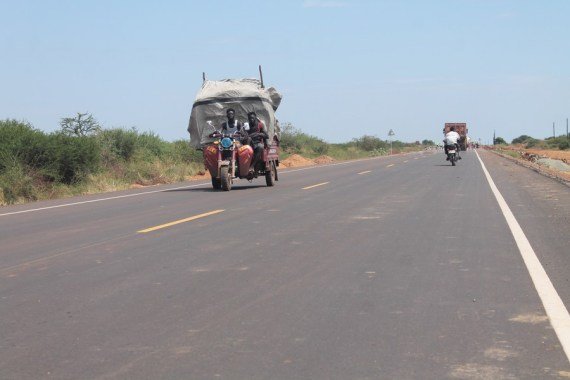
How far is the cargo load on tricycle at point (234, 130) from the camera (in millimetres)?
20531

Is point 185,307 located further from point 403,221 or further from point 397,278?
point 403,221

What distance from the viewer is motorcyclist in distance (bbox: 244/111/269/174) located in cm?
2111

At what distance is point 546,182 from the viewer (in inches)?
951

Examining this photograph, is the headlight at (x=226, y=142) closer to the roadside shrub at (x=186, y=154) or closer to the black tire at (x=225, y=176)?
the black tire at (x=225, y=176)

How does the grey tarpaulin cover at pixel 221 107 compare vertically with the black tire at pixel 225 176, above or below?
above

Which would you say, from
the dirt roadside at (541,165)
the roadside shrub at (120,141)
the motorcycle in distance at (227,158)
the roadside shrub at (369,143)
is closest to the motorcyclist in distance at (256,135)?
the motorcycle in distance at (227,158)

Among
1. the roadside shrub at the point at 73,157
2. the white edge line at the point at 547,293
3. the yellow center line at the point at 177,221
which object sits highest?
the roadside shrub at the point at 73,157

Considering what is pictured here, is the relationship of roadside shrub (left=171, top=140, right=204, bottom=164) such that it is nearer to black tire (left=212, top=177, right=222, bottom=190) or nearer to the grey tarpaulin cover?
the grey tarpaulin cover

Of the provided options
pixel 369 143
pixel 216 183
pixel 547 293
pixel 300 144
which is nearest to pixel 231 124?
pixel 216 183

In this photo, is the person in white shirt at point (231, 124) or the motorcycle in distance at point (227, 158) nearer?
the motorcycle in distance at point (227, 158)

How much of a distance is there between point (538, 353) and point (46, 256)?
6.30 m

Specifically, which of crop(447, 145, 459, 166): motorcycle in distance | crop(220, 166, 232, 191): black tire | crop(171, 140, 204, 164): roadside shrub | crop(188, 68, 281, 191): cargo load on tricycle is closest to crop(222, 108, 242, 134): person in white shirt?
crop(188, 68, 281, 191): cargo load on tricycle

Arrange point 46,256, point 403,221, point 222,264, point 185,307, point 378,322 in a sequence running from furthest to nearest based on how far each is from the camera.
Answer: point 403,221 < point 46,256 < point 222,264 < point 185,307 < point 378,322

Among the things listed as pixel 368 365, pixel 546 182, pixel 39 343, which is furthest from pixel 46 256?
pixel 546 182
